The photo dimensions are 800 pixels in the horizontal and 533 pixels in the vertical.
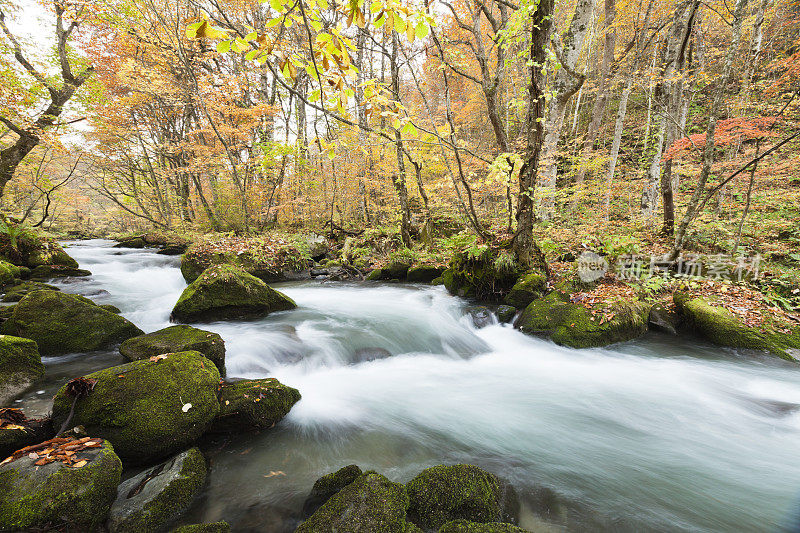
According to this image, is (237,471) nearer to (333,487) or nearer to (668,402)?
(333,487)

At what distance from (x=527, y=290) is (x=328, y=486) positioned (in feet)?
18.7

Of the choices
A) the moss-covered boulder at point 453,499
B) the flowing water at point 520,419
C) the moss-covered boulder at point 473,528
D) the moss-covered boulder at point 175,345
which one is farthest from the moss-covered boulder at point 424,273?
the moss-covered boulder at point 473,528

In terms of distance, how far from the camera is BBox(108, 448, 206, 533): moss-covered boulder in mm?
2154

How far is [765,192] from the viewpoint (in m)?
10.4

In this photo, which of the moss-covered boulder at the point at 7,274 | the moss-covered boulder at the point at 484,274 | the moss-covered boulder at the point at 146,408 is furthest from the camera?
the moss-covered boulder at the point at 484,274

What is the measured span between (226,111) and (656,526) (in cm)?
1565

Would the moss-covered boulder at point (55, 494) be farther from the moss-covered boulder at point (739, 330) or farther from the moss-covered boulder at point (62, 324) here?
the moss-covered boulder at point (739, 330)

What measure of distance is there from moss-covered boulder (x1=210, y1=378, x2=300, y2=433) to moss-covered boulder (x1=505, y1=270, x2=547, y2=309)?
5.19 meters

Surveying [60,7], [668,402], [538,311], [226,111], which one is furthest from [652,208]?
[60,7]

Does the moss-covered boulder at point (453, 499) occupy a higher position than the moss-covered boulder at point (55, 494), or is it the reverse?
the moss-covered boulder at point (55, 494)

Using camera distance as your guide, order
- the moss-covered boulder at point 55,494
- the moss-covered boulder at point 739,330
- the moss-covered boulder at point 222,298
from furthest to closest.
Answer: the moss-covered boulder at point 222,298 < the moss-covered boulder at point 739,330 < the moss-covered boulder at point 55,494

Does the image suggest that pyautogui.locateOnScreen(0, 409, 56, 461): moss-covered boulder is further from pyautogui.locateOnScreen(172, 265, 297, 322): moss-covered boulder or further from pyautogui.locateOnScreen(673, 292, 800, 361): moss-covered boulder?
pyautogui.locateOnScreen(673, 292, 800, 361): moss-covered boulder

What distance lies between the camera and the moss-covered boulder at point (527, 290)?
6.93 m
